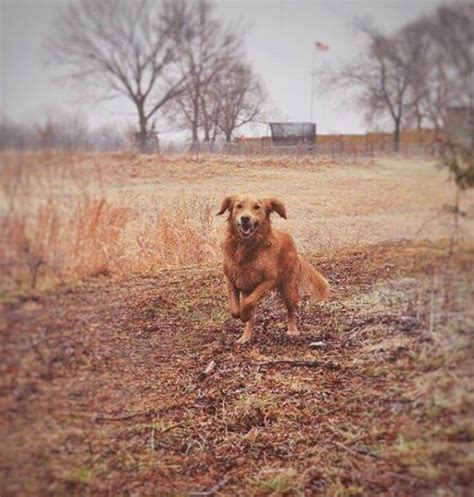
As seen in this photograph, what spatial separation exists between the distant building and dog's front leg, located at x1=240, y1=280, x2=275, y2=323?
0.93m

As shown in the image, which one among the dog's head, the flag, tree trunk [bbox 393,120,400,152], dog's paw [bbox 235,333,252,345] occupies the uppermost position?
the flag

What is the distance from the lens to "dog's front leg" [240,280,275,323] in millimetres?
2838

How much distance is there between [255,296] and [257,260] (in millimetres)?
152

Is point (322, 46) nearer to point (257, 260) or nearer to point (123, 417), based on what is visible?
point (257, 260)

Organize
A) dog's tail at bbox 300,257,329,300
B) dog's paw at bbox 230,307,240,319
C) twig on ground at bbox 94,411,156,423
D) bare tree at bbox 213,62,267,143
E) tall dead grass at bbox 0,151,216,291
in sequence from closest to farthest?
tall dead grass at bbox 0,151,216,291, twig on ground at bbox 94,411,156,423, bare tree at bbox 213,62,267,143, dog's paw at bbox 230,307,240,319, dog's tail at bbox 300,257,329,300

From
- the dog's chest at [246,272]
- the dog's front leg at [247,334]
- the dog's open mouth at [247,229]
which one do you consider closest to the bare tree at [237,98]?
A: the dog's open mouth at [247,229]

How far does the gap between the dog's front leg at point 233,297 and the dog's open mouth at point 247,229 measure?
235 millimetres

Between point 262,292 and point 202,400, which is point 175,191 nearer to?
point 262,292

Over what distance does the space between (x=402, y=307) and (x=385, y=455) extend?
63 centimetres

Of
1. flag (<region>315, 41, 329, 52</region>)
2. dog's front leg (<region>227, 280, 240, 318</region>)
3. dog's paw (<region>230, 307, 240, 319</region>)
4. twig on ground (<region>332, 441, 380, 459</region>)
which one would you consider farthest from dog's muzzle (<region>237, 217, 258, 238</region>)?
twig on ground (<region>332, 441, 380, 459</region>)

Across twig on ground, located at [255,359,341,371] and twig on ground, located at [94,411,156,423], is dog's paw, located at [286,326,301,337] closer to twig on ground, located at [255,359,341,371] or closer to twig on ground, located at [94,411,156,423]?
twig on ground, located at [255,359,341,371]

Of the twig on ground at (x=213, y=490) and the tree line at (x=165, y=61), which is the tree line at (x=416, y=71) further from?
the twig on ground at (x=213, y=490)

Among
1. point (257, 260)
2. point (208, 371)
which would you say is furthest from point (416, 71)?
point (208, 371)

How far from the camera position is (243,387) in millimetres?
3117
